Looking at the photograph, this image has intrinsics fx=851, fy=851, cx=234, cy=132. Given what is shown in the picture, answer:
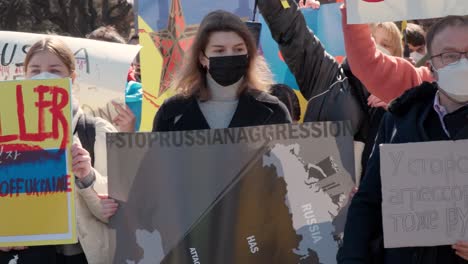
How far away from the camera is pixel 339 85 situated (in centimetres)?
391

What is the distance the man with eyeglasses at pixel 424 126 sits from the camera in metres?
2.71

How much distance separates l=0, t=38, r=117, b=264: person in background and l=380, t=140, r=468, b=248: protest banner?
3.67ft

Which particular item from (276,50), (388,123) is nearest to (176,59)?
(276,50)

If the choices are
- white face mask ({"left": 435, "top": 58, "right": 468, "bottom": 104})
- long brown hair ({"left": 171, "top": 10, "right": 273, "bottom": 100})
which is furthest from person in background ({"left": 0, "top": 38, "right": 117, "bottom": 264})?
white face mask ({"left": 435, "top": 58, "right": 468, "bottom": 104})

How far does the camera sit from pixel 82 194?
3.37 meters

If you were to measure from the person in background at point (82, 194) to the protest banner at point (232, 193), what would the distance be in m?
0.09

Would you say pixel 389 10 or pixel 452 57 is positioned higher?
pixel 389 10

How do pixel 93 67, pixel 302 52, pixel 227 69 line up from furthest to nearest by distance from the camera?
pixel 93 67
pixel 302 52
pixel 227 69

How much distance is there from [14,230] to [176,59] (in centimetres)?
195

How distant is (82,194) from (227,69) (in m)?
0.78

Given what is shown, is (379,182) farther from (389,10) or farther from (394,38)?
(394,38)

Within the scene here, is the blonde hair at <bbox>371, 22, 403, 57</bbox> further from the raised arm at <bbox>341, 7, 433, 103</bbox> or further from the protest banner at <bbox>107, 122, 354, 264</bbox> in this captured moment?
the protest banner at <bbox>107, 122, 354, 264</bbox>

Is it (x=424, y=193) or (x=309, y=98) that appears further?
(x=309, y=98)

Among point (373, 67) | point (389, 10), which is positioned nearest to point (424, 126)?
point (389, 10)
